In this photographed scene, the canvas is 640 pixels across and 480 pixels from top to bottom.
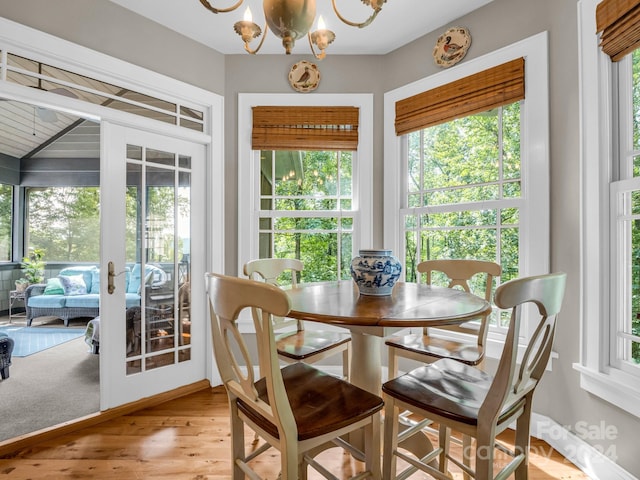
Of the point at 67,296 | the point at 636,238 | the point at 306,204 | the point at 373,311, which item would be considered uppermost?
the point at 306,204

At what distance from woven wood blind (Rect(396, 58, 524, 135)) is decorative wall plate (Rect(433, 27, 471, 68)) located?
171 millimetres

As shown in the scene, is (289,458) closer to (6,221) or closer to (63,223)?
(63,223)

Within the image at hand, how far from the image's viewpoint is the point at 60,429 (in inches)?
81.3

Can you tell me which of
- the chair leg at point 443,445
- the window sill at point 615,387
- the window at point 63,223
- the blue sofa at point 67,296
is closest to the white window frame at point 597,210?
the window sill at point 615,387

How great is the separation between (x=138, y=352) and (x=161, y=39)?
7.41 ft

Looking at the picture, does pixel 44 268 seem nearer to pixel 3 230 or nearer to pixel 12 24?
pixel 3 230

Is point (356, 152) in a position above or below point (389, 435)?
above

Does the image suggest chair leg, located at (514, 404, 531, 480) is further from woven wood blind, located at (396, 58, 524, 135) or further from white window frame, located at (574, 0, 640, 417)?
woven wood blind, located at (396, 58, 524, 135)

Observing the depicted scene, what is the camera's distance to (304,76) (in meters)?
2.75

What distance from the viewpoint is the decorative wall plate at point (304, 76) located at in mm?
2742

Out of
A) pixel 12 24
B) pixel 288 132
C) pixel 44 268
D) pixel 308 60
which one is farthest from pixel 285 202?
pixel 44 268

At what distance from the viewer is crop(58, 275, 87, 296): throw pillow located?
5.36m

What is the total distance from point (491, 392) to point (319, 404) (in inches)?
21.7

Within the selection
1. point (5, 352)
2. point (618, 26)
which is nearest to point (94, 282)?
point (5, 352)
